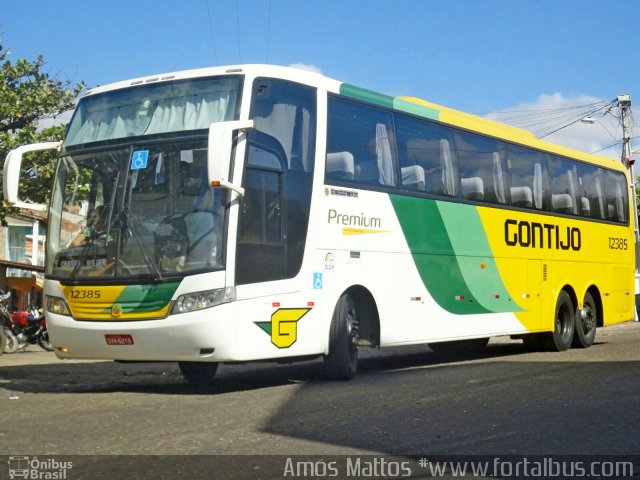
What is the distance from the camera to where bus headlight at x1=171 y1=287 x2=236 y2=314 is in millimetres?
10828

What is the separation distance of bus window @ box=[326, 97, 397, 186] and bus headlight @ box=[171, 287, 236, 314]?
7.45 feet

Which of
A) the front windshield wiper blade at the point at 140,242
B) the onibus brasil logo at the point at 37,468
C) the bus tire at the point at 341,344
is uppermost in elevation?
the front windshield wiper blade at the point at 140,242

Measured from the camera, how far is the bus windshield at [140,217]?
10.9 m

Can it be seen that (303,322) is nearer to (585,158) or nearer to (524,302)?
(524,302)

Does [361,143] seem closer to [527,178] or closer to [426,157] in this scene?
[426,157]

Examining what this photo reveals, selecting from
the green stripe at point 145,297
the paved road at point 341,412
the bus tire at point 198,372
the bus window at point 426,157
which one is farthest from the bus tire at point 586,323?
the green stripe at point 145,297

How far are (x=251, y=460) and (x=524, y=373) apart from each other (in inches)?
272

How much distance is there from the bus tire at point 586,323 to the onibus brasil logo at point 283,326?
9.23 meters

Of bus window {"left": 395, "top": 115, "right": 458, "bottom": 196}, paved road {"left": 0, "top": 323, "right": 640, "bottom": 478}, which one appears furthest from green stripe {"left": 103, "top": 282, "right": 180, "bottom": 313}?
bus window {"left": 395, "top": 115, "right": 458, "bottom": 196}

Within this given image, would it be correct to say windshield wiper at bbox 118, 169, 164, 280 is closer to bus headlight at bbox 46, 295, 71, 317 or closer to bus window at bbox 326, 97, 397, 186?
bus headlight at bbox 46, 295, 71, 317

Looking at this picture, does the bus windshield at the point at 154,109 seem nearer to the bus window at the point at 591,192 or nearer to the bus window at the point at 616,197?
the bus window at the point at 591,192

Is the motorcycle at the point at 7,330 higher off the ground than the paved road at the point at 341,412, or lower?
higher

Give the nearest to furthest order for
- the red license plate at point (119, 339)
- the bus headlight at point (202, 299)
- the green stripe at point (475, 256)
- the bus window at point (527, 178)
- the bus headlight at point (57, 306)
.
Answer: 1. the bus headlight at point (202, 299)
2. the red license plate at point (119, 339)
3. the bus headlight at point (57, 306)
4. the green stripe at point (475, 256)
5. the bus window at point (527, 178)

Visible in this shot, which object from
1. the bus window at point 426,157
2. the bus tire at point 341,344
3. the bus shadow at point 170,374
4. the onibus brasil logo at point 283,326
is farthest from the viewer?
the bus window at point 426,157
